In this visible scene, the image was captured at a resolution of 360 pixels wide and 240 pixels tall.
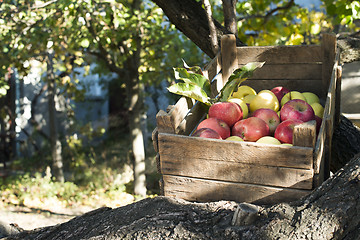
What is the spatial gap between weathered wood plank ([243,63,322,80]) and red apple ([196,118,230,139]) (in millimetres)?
797

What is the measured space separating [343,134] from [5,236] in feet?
6.35

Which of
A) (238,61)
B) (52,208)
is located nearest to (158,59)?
(52,208)

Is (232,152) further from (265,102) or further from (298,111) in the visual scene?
(265,102)

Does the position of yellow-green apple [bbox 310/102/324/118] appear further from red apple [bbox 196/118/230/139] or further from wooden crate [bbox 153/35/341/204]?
red apple [bbox 196/118/230/139]

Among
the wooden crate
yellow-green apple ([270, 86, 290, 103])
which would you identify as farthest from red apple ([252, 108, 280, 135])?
yellow-green apple ([270, 86, 290, 103])

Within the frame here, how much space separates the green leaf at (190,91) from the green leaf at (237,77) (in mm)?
145

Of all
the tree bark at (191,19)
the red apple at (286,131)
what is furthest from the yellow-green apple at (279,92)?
the tree bark at (191,19)

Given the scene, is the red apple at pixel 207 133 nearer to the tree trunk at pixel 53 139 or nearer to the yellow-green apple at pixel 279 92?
the yellow-green apple at pixel 279 92

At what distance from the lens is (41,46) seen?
6457 millimetres

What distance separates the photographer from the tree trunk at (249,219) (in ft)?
4.22

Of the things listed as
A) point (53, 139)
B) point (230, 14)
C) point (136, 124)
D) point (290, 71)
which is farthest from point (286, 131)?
point (53, 139)

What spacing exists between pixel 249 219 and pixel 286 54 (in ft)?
4.67

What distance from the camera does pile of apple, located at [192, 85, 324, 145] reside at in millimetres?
1744

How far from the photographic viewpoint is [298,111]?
190 centimetres
